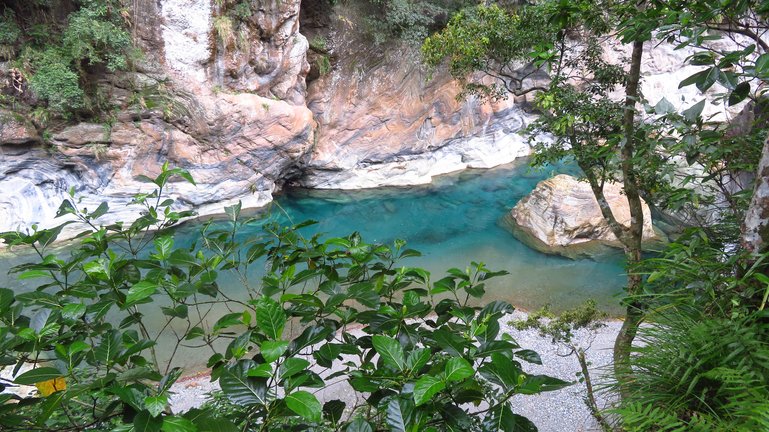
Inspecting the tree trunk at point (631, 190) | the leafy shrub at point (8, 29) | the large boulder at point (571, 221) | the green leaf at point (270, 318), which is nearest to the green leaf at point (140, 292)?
the green leaf at point (270, 318)

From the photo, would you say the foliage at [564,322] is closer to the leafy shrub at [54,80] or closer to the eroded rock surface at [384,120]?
the eroded rock surface at [384,120]

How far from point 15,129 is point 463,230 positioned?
369 inches

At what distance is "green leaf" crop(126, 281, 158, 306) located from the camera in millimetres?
1263

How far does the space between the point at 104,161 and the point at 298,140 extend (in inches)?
172

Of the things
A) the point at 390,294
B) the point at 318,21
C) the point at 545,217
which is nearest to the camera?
the point at 390,294

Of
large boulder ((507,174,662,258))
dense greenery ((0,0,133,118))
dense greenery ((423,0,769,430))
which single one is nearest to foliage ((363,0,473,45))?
large boulder ((507,174,662,258))

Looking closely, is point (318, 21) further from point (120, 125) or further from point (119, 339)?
point (119, 339)

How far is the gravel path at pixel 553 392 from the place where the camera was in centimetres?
389

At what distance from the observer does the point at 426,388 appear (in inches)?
42.1

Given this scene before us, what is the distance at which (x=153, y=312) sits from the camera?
6664mm

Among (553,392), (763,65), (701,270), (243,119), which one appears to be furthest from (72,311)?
(243,119)

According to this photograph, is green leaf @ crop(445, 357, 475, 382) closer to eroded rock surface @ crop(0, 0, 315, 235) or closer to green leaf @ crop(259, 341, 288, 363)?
green leaf @ crop(259, 341, 288, 363)

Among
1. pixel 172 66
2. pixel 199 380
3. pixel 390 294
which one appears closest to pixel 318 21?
pixel 172 66

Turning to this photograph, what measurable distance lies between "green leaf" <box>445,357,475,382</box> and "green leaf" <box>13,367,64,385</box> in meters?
0.95
